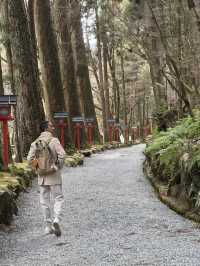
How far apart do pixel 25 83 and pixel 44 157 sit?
9560 mm

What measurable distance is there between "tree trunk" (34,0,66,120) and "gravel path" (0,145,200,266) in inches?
357

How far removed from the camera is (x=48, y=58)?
67.9ft

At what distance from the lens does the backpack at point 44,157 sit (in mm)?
7340

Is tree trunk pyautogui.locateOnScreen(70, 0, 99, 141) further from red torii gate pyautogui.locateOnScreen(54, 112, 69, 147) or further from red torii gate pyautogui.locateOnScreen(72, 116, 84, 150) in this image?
red torii gate pyautogui.locateOnScreen(54, 112, 69, 147)

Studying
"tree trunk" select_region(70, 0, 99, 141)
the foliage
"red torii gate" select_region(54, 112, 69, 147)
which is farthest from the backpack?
"tree trunk" select_region(70, 0, 99, 141)

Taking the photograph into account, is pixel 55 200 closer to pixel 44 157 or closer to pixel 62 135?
pixel 44 157

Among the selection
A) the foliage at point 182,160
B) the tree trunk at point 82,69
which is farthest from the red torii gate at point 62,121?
the tree trunk at point 82,69

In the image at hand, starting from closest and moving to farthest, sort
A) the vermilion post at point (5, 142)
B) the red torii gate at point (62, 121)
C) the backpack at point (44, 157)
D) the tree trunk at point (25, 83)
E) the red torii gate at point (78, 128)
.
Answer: the backpack at point (44, 157), the vermilion post at point (5, 142), the tree trunk at point (25, 83), the red torii gate at point (62, 121), the red torii gate at point (78, 128)

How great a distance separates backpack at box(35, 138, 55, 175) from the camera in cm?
734

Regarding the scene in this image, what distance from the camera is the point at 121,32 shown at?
16453 mm

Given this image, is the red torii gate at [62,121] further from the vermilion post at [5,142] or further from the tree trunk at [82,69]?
the tree trunk at [82,69]

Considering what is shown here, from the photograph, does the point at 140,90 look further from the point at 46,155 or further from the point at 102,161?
the point at 46,155

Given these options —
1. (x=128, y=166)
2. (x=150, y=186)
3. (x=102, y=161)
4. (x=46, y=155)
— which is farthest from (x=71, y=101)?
(x=46, y=155)

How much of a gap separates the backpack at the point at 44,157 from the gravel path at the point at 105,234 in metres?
0.93
